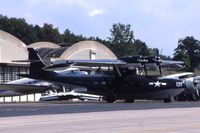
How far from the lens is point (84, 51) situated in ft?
240

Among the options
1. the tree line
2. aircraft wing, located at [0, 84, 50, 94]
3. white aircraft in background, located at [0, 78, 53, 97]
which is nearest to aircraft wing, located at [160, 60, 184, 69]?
white aircraft in background, located at [0, 78, 53, 97]

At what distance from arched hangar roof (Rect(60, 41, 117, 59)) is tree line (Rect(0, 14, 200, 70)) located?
136ft

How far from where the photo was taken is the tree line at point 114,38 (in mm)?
134600

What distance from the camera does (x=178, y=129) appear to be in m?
16.3

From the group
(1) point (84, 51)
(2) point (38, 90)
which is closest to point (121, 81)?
(2) point (38, 90)

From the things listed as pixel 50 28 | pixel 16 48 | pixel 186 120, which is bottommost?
pixel 186 120

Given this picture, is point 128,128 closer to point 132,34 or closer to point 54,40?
point 54,40

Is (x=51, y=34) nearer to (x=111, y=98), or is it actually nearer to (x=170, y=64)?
(x=170, y=64)

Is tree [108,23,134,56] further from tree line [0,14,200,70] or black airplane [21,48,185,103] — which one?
black airplane [21,48,185,103]

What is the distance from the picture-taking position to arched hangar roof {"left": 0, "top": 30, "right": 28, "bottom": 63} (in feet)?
195

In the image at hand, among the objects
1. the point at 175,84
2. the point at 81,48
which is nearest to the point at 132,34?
the point at 81,48

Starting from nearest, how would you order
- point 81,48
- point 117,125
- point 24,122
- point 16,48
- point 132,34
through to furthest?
point 117,125 → point 24,122 → point 16,48 → point 81,48 → point 132,34

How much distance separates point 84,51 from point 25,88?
25950 millimetres

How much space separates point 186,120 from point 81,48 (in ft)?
175
